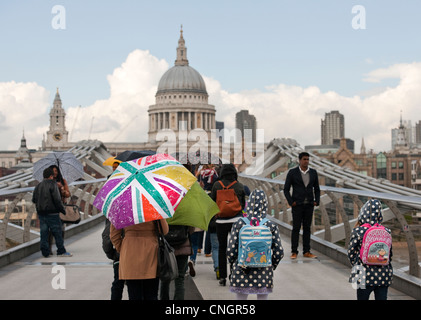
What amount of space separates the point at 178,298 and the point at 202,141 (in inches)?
5268

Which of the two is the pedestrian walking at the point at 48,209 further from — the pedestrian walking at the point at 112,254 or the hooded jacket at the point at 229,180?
the pedestrian walking at the point at 112,254

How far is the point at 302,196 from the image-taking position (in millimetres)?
10203

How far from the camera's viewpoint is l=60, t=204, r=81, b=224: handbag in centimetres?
1110

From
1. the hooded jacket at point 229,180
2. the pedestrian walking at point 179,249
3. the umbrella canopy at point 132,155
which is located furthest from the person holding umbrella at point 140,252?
the hooded jacket at point 229,180

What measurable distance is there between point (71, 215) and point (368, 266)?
6.34 meters

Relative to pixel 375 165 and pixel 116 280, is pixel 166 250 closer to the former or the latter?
pixel 116 280

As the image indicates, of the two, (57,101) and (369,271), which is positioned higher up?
(57,101)

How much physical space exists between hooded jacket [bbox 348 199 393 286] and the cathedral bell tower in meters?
168

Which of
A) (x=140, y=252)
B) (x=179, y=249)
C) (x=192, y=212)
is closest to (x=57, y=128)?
(x=179, y=249)

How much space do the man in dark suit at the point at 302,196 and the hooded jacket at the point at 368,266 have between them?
4.19 meters

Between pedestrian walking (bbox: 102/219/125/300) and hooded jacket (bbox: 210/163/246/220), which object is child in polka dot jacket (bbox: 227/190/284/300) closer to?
pedestrian walking (bbox: 102/219/125/300)

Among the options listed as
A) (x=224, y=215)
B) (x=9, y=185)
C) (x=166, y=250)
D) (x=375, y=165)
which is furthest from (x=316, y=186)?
(x=375, y=165)

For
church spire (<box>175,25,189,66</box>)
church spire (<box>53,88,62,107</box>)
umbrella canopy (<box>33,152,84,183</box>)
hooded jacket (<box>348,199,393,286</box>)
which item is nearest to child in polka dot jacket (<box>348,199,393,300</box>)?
hooded jacket (<box>348,199,393,286</box>)

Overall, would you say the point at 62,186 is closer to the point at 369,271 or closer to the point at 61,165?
the point at 61,165
